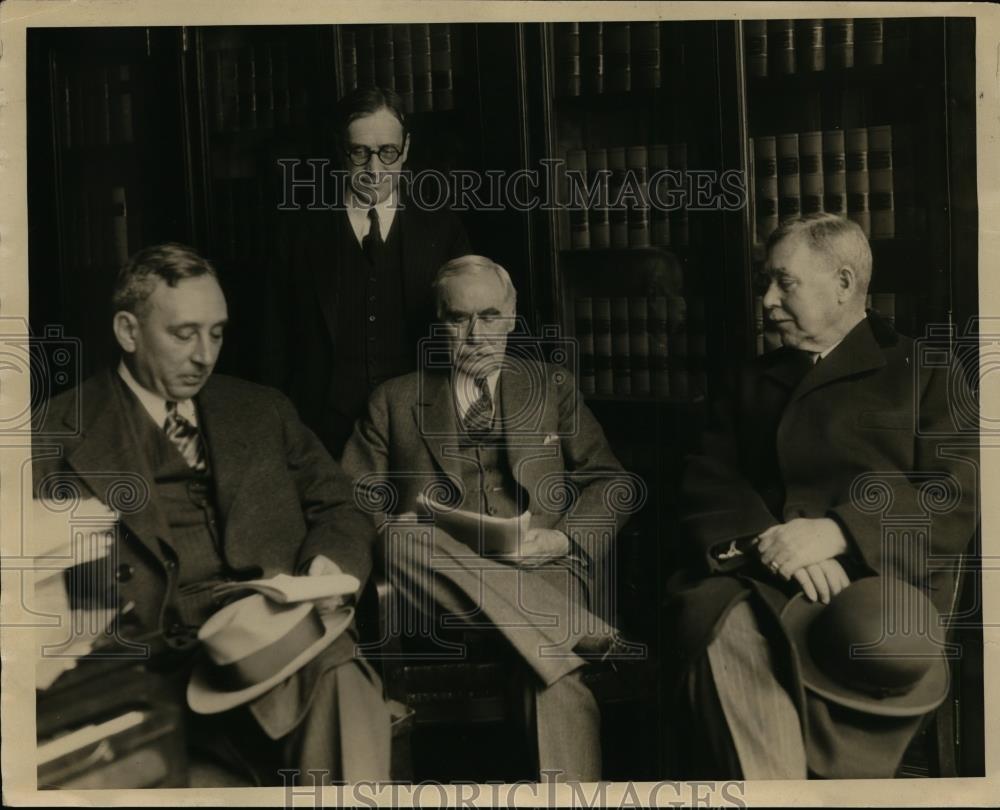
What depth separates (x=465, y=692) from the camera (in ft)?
8.69

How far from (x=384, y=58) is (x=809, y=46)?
3.63 ft

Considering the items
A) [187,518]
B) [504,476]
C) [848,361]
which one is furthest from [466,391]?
[848,361]

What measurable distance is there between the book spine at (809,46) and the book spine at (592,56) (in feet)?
1.66

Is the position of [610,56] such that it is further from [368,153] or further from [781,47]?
[368,153]

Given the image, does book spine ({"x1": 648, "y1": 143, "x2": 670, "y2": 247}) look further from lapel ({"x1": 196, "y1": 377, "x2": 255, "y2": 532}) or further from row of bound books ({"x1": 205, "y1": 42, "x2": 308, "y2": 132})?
lapel ({"x1": 196, "y1": 377, "x2": 255, "y2": 532})

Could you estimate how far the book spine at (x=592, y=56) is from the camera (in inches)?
106

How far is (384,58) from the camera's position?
2.68 meters

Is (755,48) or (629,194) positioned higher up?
(755,48)

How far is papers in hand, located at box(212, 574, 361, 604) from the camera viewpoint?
2.59 meters

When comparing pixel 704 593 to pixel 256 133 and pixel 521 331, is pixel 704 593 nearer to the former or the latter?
pixel 521 331

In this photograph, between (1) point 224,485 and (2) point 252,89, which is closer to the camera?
(1) point 224,485

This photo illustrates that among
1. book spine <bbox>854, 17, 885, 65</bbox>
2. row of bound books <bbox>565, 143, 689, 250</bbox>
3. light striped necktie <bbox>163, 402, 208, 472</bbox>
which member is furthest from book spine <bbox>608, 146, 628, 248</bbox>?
light striped necktie <bbox>163, 402, 208, 472</bbox>

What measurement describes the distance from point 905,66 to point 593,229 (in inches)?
35.7

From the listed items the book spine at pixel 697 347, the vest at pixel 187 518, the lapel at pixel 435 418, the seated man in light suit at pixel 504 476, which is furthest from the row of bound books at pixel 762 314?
the vest at pixel 187 518
